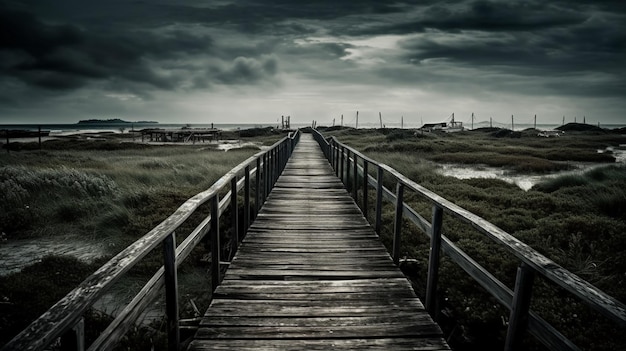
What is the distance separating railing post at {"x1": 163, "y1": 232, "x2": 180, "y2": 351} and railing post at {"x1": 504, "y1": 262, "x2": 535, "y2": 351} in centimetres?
228

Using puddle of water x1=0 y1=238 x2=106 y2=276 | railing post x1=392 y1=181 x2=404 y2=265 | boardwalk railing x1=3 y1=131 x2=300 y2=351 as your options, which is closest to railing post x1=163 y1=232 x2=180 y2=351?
boardwalk railing x1=3 y1=131 x2=300 y2=351

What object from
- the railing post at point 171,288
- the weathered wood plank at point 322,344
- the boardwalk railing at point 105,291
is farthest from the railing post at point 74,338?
the weathered wood plank at point 322,344

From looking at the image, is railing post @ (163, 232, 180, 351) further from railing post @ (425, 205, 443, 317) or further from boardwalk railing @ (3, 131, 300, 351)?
railing post @ (425, 205, 443, 317)

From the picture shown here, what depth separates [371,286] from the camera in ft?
12.5

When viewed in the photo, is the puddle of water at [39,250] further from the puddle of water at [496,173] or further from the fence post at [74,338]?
the puddle of water at [496,173]

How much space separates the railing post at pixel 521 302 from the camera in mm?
2068

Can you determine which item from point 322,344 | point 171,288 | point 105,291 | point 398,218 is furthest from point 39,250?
point 398,218

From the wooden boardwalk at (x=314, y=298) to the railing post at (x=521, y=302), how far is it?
75 centimetres

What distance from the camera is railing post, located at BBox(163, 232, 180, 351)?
2.52 meters

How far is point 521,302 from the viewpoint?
209cm

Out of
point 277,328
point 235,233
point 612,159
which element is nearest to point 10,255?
point 235,233

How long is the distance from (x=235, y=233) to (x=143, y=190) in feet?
18.1

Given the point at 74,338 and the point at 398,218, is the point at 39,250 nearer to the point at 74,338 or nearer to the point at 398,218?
the point at 74,338

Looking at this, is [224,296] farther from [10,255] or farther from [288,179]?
[288,179]
